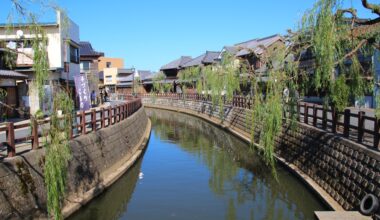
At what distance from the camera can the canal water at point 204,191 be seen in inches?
400

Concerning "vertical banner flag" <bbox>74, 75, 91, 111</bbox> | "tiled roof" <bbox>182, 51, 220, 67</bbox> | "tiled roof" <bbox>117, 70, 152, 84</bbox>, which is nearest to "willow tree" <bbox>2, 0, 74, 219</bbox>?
"vertical banner flag" <bbox>74, 75, 91, 111</bbox>

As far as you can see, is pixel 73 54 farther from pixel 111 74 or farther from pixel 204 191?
pixel 111 74

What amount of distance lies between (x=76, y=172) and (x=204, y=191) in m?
4.45

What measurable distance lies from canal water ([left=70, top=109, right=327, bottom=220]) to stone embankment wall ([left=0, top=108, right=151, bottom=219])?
0.39 m

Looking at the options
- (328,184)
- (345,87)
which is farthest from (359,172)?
(345,87)

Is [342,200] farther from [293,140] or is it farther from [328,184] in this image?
[293,140]

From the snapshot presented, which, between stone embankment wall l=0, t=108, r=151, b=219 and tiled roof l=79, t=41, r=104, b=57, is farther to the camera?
tiled roof l=79, t=41, r=104, b=57

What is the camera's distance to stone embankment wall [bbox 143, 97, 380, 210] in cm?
849

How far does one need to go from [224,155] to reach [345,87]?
30.6ft

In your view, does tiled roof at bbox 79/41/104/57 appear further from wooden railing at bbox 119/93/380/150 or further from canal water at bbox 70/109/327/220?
canal water at bbox 70/109/327/220

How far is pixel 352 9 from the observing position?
8.84 meters

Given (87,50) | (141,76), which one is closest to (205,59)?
(87,50)

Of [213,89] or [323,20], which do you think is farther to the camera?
[213,89]

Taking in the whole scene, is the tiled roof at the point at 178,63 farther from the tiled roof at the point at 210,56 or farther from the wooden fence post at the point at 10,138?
the wooden fence post at the point at 10,138
